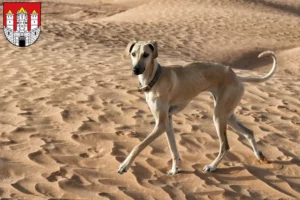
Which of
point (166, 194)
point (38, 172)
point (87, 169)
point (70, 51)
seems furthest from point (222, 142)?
point (70, 51)

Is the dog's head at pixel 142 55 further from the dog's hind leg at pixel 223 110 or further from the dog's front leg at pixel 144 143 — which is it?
the dog's hind leg at pixel 223 110

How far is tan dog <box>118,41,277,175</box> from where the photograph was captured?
14.4ft

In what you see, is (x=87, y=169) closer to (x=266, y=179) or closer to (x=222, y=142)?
(x=222, y=142)

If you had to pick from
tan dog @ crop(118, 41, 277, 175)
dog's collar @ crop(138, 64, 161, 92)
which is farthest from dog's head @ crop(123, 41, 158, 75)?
dog's collar @ crop(138, 64, 161, 92)

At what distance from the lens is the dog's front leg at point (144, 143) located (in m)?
4.38

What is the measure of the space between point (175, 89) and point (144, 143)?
62 cm

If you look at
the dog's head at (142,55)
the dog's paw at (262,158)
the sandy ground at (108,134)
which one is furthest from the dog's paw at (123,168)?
the dog's paw at (262,158)

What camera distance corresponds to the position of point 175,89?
15.2 feet

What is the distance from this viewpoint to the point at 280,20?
1889 cm

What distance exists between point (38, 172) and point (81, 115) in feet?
6.02

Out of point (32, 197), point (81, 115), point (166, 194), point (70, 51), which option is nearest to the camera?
point (32, 197)

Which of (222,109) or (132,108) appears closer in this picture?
(222,109)

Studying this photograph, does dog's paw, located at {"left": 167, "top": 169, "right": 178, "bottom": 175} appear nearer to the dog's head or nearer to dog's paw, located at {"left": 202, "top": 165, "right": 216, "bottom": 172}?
dog's paw, located at {"left": 202, "top": 165, "right": 216, "bottom": 172}

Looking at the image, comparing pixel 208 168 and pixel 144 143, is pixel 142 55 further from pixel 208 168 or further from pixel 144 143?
pixel 208 168
